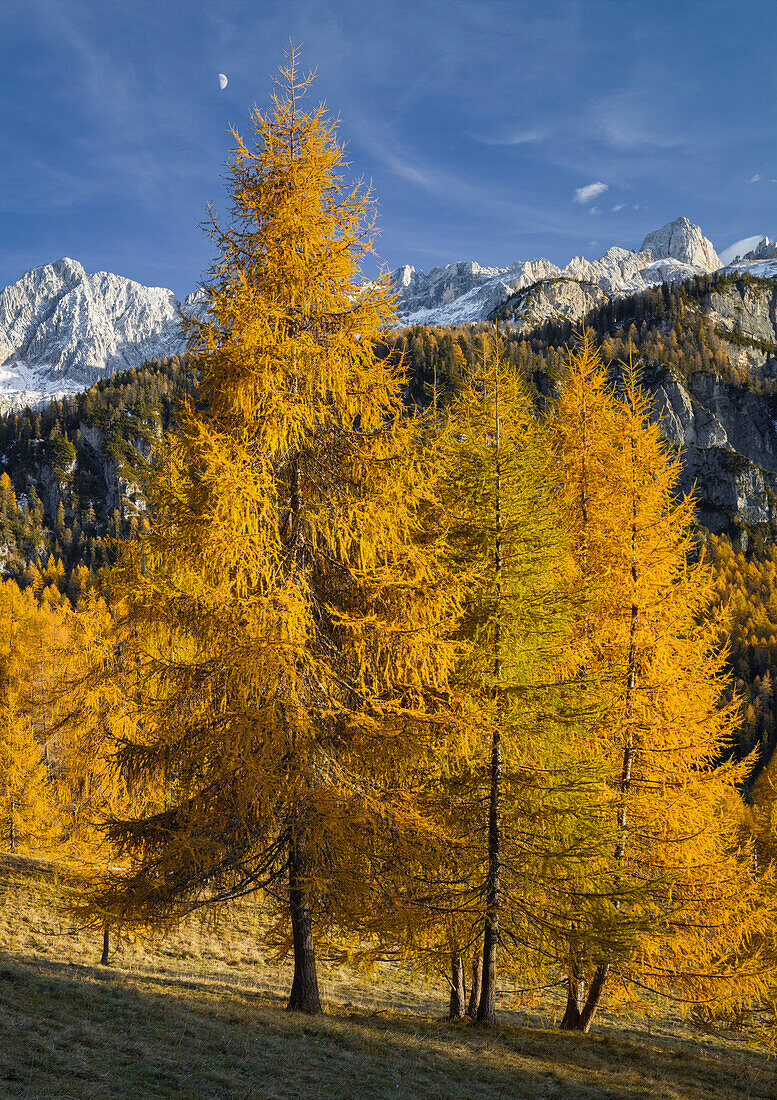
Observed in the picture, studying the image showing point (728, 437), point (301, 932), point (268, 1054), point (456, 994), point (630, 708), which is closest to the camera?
point (268, 1054)

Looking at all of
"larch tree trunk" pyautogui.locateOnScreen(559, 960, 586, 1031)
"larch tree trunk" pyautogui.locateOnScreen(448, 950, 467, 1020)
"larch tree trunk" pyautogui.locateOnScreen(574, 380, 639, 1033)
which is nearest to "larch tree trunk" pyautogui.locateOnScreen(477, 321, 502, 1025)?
"larch tree trunk" pyautogui.locateOnScreen(574, 380, 639, 1033)

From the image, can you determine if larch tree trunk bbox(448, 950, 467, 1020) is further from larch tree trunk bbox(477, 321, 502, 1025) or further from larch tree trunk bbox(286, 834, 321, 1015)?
larch tree trunk bbox(286, 834, 321, 1015)

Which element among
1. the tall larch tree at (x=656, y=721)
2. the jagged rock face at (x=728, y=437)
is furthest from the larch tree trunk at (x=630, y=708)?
the jagged rock face at (x=728, y=437)

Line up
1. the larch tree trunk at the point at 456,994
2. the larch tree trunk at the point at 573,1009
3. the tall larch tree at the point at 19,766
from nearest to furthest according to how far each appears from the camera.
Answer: the larch tree trunk at the point at 456,994
the larch tree trunk at the point at 573,1009
the tall larch tree at the point at 19,766

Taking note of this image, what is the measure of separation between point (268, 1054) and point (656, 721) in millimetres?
7599

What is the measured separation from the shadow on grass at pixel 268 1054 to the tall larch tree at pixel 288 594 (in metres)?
1.25

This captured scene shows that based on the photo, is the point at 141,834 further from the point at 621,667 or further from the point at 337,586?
the point at 621,667

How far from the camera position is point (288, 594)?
26.8 feet

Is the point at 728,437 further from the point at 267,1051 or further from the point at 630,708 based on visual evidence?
the point at 267,1051

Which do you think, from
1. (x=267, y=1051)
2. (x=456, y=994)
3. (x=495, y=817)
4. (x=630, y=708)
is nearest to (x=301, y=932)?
(x=267, y=1051)

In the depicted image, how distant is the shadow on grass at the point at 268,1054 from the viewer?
6.23 m

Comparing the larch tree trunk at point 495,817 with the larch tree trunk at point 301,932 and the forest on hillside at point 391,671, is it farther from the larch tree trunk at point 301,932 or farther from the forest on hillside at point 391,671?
the larch tree trunk at point 301,932

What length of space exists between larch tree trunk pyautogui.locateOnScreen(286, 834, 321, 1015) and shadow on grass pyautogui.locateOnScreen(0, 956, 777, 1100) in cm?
34

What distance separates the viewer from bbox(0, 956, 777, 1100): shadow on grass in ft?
20.4
